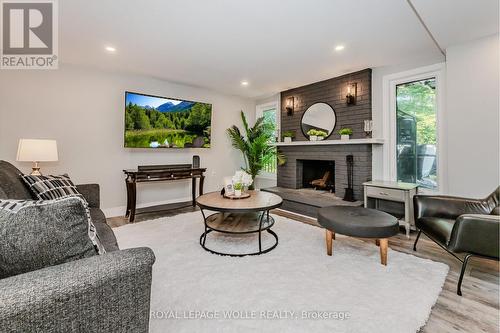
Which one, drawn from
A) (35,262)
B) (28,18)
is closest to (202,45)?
(28,18)

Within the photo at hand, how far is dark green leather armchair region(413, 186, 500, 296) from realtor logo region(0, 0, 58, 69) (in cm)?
405

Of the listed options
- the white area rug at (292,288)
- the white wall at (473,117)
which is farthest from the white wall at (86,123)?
the white wall at (473,117)

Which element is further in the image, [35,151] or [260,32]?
[35,151]

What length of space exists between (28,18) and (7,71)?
1.38 m

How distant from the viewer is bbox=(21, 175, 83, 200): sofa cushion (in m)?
1.82

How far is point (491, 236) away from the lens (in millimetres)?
1755

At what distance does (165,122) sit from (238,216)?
97.8 inches

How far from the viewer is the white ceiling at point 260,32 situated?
7.12 ft

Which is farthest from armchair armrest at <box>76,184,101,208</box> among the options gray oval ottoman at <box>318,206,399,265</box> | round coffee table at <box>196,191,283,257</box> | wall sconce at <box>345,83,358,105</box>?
wall sconce at <box>345,83,358,105</box>

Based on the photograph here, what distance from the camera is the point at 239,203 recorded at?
2637mm

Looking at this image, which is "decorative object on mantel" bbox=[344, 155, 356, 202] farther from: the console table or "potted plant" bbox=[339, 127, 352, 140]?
the console table

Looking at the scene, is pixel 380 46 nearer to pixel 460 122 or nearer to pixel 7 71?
pixel 460 122

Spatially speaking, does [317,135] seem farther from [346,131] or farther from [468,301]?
[468,301]

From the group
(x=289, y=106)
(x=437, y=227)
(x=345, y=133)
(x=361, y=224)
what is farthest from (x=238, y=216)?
(x=289, y=106)
